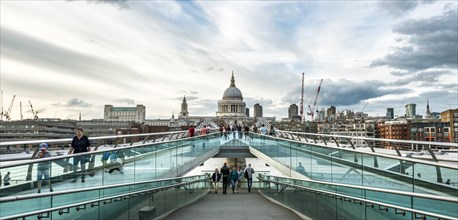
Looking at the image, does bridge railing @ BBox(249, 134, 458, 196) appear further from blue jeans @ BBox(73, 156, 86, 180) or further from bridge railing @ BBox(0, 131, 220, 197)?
blue jeans @ BBox(73, 156, 86, 180)

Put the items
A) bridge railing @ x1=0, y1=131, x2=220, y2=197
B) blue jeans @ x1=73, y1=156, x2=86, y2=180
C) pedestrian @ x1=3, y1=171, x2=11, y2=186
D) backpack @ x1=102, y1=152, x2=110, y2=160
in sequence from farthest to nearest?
backpack @ x1=102, y1=152, x2=110, y2=160 → blue jeans @ x1=73, y1=156, x2=86, y2=180 → bridge railing @ x1=0, y1=131, x2=220, y2=197 → pedestrian @ x1=3, y1=171, x2=11, y2=186

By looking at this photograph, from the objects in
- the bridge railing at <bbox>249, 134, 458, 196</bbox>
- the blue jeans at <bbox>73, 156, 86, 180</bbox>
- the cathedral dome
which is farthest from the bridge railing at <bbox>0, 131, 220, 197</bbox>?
the cathedral dome

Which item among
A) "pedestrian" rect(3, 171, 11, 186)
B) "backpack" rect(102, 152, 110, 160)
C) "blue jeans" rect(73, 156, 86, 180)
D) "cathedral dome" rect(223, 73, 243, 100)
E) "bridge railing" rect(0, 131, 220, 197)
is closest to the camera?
"pedestrian" rect(3, 171, 11, 186)

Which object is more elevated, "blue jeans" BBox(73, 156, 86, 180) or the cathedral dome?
the cathedral dome

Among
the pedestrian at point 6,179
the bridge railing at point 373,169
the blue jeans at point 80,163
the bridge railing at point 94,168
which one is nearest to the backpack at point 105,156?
the bridge railing at point 94,168

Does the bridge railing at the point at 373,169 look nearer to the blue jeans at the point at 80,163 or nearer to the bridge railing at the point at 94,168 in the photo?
the bridge railing at the point at 94,168

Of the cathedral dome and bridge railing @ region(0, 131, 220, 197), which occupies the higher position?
the cathedral dome

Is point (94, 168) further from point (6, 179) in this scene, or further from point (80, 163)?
point (6, 179)

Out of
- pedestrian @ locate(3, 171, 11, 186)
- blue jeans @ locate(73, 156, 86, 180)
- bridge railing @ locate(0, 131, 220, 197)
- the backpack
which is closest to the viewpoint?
pedestrian @ locate(3, 171, 11, 186)

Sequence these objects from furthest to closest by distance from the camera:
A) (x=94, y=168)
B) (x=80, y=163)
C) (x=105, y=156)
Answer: (x=105, y=156)
(x=94, y=168)
(x=80, y=163)

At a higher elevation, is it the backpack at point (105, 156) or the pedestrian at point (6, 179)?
the backpack at point (105, 156)

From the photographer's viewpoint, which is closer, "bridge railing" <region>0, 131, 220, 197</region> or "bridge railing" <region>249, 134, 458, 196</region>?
"bridge railing" <region>249, 134, 458, 196</region>

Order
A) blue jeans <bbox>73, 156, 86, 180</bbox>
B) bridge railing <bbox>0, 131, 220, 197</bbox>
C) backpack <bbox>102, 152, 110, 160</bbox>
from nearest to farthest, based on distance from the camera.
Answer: bridge railing <bbox>0, 131, 220, 197</bbox> → blue jeans <bbox>73, 156, 86, 180</bbox> → backpack <bbox>102, 152, 110, 160</bbox>

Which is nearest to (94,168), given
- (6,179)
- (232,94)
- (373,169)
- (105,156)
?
(105,156)
